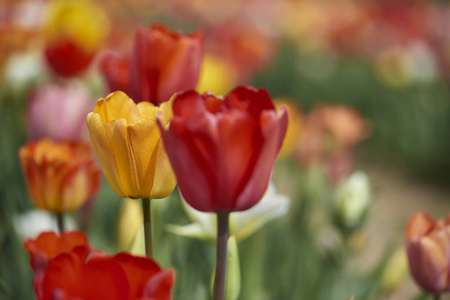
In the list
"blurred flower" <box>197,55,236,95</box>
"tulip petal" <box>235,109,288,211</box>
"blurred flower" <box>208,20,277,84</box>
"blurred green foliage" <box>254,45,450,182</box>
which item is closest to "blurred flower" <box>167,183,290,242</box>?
"tulip petal" <box>235,109,288,211</box>

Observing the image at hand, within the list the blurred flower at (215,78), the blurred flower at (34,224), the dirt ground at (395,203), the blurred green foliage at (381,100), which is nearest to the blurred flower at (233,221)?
the blurred flower at (34,224)

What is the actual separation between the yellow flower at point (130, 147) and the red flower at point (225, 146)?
45mm

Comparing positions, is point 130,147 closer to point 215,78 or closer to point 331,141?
point 331,141

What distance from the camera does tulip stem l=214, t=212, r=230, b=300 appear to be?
47cm

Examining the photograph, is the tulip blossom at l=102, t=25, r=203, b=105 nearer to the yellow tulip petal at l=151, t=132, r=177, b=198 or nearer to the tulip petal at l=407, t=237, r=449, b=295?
the yellow tulip petal at l=151, t=132, r=177, b=198

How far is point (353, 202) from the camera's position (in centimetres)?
90

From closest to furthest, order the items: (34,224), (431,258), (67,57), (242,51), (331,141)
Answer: (431,258) → (34,224) → (67,57) → (331,141) → (242,51)

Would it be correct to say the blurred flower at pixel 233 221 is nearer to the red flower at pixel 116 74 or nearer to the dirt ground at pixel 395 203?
the red flower at pixel 116 74

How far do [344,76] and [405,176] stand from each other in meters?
1.21

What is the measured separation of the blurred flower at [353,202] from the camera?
0.90 m

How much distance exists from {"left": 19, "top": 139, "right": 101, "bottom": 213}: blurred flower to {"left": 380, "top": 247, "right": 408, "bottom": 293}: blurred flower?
0.48 metres

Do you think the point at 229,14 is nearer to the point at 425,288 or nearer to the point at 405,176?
the point at 405,176

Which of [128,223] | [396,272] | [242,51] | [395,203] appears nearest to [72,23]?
[242,51]

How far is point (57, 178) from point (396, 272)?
54 cm
